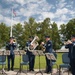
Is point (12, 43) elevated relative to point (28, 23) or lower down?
lower down

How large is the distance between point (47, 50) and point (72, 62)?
116 inches

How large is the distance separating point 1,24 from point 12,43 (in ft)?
109

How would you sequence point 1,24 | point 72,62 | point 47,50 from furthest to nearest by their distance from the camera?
point 1,24 → point 47,50 → point 72,62

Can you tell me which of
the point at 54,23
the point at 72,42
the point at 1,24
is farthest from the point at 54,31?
the point at 72,42

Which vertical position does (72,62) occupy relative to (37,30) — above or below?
below

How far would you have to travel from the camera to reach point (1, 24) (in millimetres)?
44781

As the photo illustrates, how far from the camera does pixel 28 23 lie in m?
46.4

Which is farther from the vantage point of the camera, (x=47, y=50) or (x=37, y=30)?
(x=37, y=30)

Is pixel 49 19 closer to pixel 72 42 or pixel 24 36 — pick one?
pixel 24 36

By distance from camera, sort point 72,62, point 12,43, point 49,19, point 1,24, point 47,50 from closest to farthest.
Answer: point 72,62
point 47,50
point 12,43
point 1,24
point 49,19

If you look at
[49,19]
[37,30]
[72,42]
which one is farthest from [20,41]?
[72,42]

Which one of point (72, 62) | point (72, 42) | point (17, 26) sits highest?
point (17, 26)

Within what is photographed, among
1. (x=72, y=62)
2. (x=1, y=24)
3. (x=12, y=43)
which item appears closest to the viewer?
(x=72, y=62)

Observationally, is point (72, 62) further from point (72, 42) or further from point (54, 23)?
point (54, 23)
